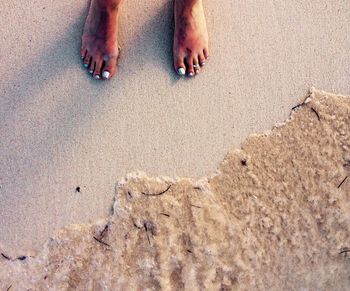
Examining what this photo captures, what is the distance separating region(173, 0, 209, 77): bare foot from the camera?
1.20 m

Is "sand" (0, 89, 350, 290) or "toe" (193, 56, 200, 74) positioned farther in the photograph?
"toe" (193, 56, 200, 74)

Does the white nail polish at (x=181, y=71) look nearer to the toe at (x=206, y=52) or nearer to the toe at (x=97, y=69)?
the toe at (x=206, y=52)

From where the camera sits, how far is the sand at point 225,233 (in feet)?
3.66

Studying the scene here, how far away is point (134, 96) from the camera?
3.97ft

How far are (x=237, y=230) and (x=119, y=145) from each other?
404 mm

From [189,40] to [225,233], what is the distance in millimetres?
556

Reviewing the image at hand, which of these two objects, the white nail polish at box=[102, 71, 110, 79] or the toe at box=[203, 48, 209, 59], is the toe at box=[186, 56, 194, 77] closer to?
the toe at box=[203, 48, 209, 59]

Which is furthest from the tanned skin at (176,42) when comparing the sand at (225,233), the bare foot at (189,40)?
the sand at (225,233)

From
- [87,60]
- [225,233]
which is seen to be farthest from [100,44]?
[225,233]

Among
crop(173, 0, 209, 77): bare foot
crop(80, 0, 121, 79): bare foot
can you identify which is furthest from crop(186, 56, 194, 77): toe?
crop(80, 0, 121, 79): bare foot

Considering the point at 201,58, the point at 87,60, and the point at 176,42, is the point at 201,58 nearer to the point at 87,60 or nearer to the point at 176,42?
the point at 176,42

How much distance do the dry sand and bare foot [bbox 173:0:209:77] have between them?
33 mm

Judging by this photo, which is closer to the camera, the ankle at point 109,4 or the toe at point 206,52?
the ankle at point 109,4

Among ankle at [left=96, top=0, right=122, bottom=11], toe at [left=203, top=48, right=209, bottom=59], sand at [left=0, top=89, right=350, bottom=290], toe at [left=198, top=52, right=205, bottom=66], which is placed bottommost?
sand at [left=0, top=89, right=350, bottom=290]
